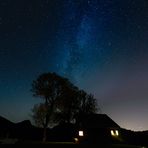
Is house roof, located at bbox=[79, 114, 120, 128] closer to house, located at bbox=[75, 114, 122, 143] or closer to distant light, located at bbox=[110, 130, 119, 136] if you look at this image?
house, located at bbox=[75, 114, 122, 143]

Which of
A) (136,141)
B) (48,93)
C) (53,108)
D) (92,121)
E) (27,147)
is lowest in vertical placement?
(27,147)

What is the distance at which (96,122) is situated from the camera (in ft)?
134

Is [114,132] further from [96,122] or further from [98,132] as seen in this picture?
[96,122]

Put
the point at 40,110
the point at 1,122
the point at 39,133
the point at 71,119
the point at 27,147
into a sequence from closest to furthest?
the point at 27,147
the point at 40,110
the point at 39,133
the point at 71,119
the point at 1,122

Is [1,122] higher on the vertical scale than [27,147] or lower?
higher

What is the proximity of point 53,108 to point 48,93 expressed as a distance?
322cm

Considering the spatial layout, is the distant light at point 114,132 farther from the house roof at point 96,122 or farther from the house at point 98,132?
the house roof at point 96,122

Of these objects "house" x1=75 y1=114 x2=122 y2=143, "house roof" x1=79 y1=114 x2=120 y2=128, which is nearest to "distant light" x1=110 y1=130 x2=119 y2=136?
"house" x1=75 y1=114 x2=122 y2=143

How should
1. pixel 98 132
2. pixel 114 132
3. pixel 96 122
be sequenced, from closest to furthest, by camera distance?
pixel 98 132 → pixel 114 132 → pixel 96 122

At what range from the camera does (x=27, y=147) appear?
21188 mm

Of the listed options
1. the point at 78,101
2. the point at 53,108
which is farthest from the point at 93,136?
the point at 78,101

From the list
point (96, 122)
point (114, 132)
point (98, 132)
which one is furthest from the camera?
point (96, 122)

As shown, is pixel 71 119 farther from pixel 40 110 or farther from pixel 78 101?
pixel 40 110

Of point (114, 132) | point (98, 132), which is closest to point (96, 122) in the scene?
point (98, 132)
